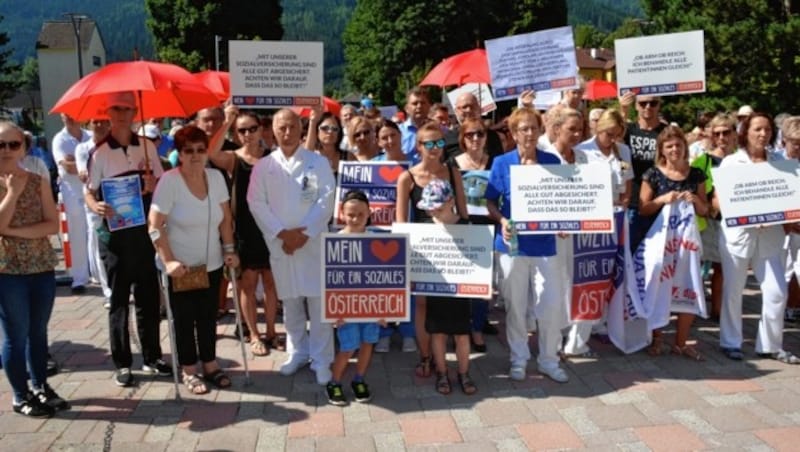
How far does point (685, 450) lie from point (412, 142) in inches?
171

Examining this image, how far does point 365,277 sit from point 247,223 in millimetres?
1483

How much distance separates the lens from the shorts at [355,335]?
500cm

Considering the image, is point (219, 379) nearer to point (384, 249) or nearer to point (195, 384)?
point (195, 384)

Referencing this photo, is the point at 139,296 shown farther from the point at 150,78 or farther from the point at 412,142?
the point at 412,142

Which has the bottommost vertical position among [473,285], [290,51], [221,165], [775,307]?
[775,307]

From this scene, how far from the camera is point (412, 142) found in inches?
297

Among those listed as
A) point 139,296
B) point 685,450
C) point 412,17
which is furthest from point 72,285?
point 412,17

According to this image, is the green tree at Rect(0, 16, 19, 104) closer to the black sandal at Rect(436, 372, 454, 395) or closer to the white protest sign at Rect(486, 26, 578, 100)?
the white protest sign at Rect(486, 26, 578, 100)

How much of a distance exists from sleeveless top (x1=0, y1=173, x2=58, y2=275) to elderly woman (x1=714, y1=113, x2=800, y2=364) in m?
5.17

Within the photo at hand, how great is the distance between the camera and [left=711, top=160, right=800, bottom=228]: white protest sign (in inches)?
218

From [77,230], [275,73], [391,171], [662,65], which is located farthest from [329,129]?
[77,230]

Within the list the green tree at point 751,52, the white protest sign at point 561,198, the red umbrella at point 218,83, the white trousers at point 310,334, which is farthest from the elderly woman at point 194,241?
the green tree at point 751,52

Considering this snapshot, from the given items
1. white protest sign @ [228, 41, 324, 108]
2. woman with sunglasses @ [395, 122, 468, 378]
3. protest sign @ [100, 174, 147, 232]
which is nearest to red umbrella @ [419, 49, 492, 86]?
white protest sign @ [228, 41, 324, 108]

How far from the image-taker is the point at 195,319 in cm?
522
